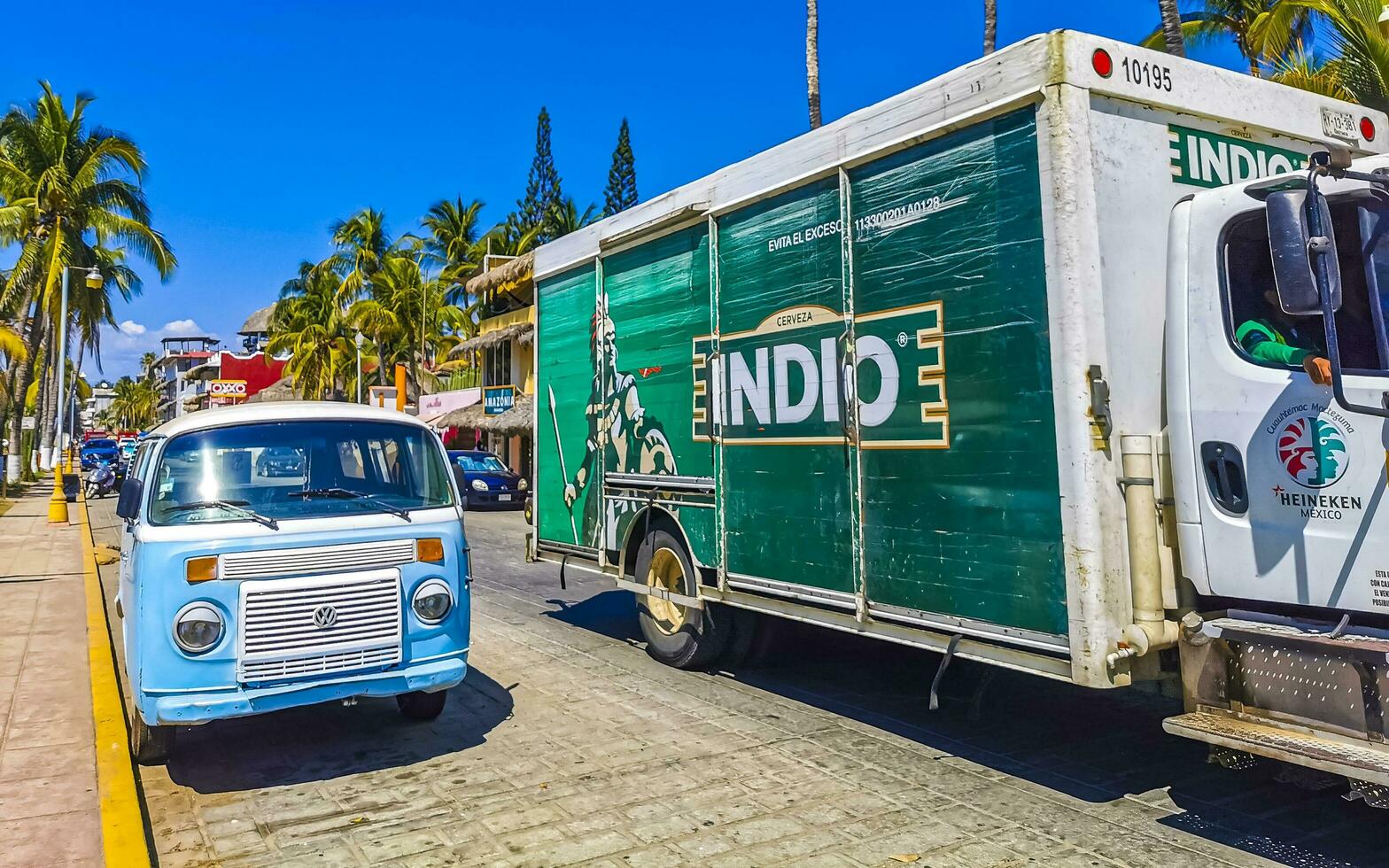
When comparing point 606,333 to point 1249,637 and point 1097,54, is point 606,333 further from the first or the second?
point 1249,637

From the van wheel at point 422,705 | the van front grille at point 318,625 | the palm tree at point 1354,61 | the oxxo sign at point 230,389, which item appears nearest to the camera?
the van front grille at point 318,625

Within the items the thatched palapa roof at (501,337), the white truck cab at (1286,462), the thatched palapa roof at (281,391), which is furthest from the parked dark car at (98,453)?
the white truck cab at (1286,462)

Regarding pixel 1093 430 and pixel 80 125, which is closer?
pixel 1093 430

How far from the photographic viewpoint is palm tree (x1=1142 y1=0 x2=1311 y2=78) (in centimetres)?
1426

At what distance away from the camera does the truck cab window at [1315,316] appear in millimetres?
4039

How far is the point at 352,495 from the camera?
6.21 metres

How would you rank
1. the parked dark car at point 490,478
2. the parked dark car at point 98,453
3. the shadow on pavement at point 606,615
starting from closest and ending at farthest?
the shadow on pavement at point 606,615 < the parked dark car at point 490,478 < the parked dark car at point 98,453

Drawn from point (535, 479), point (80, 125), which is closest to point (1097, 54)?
point (535, 479)

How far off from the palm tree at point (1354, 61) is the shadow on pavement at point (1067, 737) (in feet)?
28.0

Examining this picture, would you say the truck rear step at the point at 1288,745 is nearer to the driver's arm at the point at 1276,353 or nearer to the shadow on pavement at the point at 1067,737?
the shadow on pavement at the point at 1067,737

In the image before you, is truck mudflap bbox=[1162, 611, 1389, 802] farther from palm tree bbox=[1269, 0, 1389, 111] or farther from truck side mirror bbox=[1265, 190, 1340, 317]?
palm tree bbox=[1269, 0, 1389, 111]

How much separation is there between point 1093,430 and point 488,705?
14.8ft

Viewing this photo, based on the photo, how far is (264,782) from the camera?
548cm

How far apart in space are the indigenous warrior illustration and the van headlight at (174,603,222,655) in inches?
137
